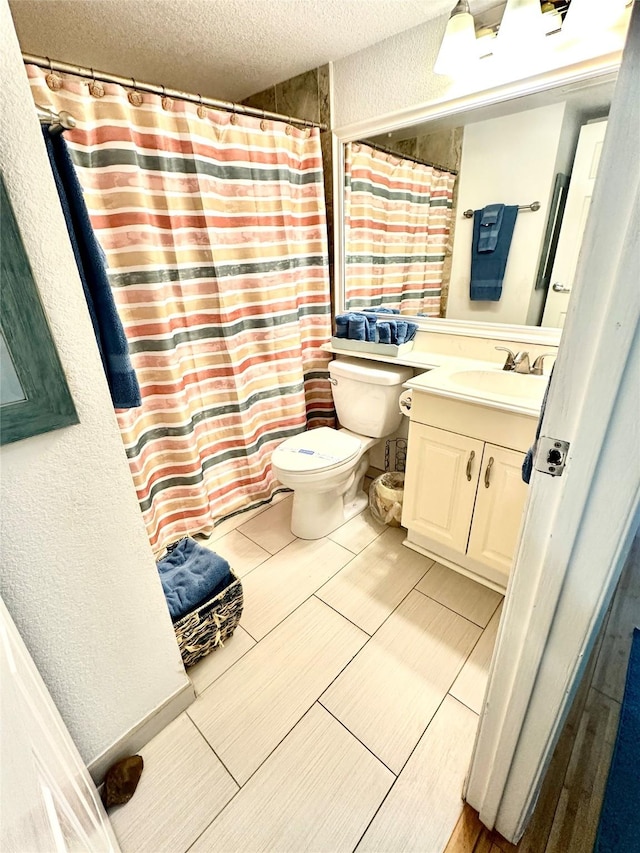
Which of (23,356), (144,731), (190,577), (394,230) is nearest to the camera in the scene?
(23,356)

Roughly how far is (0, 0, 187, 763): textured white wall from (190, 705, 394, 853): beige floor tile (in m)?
0.37

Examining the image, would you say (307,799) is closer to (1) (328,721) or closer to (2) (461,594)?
(1) (328,721)

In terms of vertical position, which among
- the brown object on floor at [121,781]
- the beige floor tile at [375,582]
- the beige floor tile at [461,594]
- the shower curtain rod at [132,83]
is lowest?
the beige floor tile at [461,594]

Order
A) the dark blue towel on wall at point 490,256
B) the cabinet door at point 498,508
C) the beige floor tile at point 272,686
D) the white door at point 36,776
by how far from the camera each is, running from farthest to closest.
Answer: the dark blue towel on wall at point 490,256
the cabinet door at point 498,508
the beige floor tile at point 272,686
the white door at point 36,776

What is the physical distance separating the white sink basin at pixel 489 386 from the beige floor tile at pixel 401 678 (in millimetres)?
844

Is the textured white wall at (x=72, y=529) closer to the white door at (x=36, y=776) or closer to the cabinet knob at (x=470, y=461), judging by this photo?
the white door at (x=36, y=776)

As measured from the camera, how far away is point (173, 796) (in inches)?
38.9

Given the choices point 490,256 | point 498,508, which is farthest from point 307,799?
point 490,256

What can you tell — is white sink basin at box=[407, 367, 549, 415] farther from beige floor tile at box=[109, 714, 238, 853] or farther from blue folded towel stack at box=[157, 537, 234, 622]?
beige floor tile at box=[109, 714, 238, 853]

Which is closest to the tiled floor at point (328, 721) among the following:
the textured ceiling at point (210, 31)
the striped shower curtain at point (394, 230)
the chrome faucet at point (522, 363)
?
the chrome faucet at point (522, 363)

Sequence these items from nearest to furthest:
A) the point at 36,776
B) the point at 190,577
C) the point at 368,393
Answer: the point at 36,776 → the point at 190,577 → the point at 368,393

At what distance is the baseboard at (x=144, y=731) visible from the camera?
99cm

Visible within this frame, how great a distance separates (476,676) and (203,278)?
1.85 m

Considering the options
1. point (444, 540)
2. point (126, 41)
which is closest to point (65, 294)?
point (444, 540)
